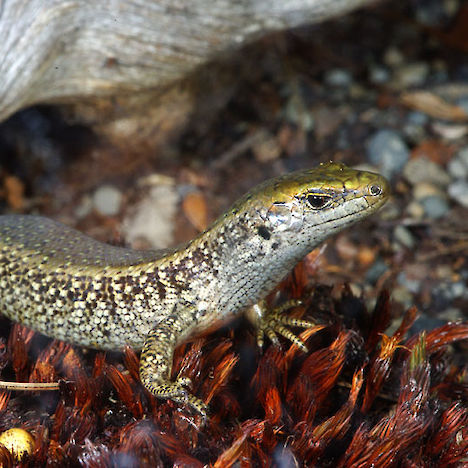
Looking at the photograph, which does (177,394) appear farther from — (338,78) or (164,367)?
(338,78)

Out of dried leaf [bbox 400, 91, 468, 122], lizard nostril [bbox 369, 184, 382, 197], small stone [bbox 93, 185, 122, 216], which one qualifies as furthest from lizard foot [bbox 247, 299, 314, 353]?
dried leaf [bbox 400, 91, 468, 122]

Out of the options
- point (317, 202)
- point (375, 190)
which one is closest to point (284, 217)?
point (317, 202)

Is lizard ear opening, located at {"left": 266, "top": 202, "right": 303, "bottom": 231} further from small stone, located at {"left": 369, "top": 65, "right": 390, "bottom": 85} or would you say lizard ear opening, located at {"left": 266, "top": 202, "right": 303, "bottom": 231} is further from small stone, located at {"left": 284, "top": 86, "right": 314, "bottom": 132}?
small stone, located at {"left": 369, "top": 65, "right": 390, "bottom": 85}

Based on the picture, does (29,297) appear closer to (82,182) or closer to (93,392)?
(93,392)

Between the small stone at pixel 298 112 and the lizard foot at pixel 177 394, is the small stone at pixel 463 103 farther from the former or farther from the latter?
the lizard foot at pixel 177 394

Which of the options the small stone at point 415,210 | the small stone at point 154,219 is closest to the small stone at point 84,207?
the small stone at point 154,219

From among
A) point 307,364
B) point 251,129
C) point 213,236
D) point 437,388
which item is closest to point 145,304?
point 213,236

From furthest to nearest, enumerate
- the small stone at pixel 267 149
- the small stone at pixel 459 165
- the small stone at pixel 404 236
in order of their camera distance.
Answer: the small stone at pixel 267 149, the small stone at pixel 459 165, the small stone at pixel 404 236
